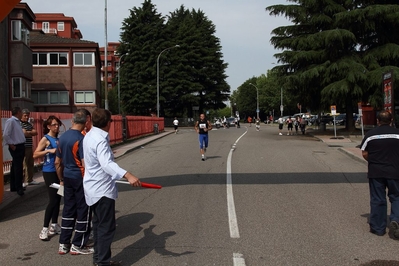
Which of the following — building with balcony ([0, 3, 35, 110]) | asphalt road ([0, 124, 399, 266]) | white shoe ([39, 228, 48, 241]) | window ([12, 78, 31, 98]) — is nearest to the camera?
asphalt road ([0, 124, 399, 266])

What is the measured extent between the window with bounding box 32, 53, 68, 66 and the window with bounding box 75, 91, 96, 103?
9.49 feet

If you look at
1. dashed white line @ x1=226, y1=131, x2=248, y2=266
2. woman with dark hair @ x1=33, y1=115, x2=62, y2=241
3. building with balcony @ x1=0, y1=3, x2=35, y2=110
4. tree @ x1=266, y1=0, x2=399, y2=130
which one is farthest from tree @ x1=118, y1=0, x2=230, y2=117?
woman with dark hair @ x1=33, y1=115, x2=62, y2=241

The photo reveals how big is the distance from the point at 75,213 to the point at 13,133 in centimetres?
406

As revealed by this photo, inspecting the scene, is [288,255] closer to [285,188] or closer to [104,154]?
[104,154]

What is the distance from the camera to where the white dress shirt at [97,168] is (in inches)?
185

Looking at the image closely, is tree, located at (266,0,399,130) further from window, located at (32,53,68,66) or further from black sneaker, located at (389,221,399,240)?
black sneaker, located at (389,221,399,240)

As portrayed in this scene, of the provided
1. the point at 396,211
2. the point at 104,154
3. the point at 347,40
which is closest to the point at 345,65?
the point at 347,40

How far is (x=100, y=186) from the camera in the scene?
4781 mm

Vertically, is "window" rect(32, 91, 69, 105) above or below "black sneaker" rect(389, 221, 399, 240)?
above

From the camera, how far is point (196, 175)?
12.6m

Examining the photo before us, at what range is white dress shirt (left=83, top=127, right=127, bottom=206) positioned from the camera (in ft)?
15.4

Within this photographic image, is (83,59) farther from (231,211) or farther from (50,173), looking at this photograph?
(50,173)

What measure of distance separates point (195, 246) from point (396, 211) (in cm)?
295

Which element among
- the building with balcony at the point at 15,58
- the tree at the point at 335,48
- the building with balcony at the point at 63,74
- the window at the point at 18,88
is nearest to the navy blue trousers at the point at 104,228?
the building with balcony at the point at 15,58
